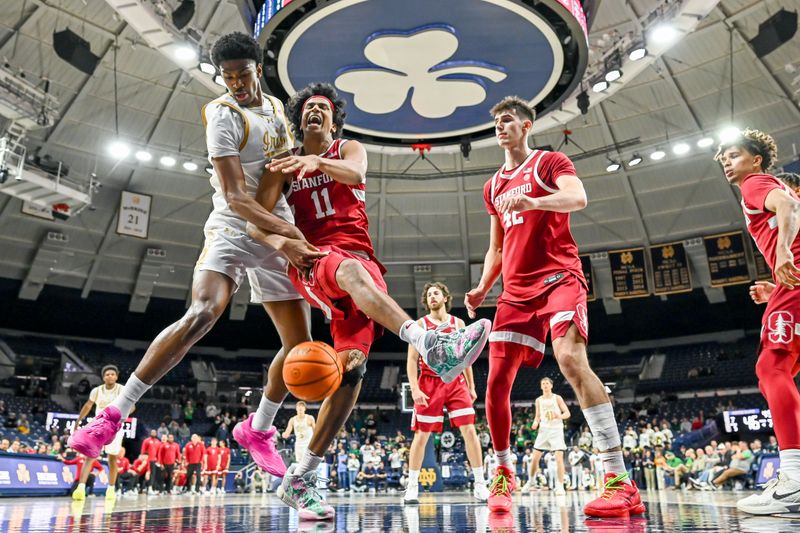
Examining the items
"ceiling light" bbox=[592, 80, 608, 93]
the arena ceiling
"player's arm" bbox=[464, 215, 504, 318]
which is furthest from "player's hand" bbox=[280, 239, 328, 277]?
"ceiling light" bbox=[592, 80, 608, 93]

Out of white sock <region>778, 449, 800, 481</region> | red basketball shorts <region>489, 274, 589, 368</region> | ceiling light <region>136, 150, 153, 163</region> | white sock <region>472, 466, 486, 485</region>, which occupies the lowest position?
white sock <region>472, 466, 486, 485</region>

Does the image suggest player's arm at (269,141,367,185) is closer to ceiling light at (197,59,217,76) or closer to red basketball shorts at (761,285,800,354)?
red basketball shorts at (761,285,800,354)

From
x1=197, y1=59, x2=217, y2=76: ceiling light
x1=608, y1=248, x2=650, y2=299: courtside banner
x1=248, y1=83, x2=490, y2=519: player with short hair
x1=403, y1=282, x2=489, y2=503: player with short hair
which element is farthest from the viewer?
x1=608, y1=248, x2=650, y2=299: courtside banner

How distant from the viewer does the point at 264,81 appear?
12938 millimetres

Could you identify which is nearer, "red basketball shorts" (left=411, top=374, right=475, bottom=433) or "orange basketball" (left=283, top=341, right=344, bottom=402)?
"orange basketball" (left=283, top=341, right=344, bottom=402)

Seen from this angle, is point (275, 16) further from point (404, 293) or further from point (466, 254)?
point (404, 293)

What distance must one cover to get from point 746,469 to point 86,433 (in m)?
14.6

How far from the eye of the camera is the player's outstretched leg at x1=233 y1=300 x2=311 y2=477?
12.5 feet

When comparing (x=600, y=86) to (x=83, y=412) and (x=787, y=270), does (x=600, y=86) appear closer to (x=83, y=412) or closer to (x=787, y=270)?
(x=787, y=270)

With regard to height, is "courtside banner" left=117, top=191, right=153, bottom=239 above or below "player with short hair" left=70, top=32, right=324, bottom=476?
above

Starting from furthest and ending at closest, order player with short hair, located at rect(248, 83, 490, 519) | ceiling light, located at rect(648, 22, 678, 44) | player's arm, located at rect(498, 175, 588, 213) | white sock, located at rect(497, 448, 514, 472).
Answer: ceiling light, located at rect(648, 22, 678, 44)
white sock, located at rect(497, 448, 514, 472)
player's arm, located at rect(498, 175, 588, 213)
player with short hair, located at rect(248, 83, 490, 519)

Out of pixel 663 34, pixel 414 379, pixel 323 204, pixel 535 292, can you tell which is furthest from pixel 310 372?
pixel 663 34

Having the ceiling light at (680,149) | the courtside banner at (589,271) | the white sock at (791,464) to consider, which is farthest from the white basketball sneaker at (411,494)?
the courtside banner at (589,271)

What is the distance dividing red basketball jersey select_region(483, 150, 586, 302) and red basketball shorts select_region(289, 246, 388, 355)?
0.97 m
